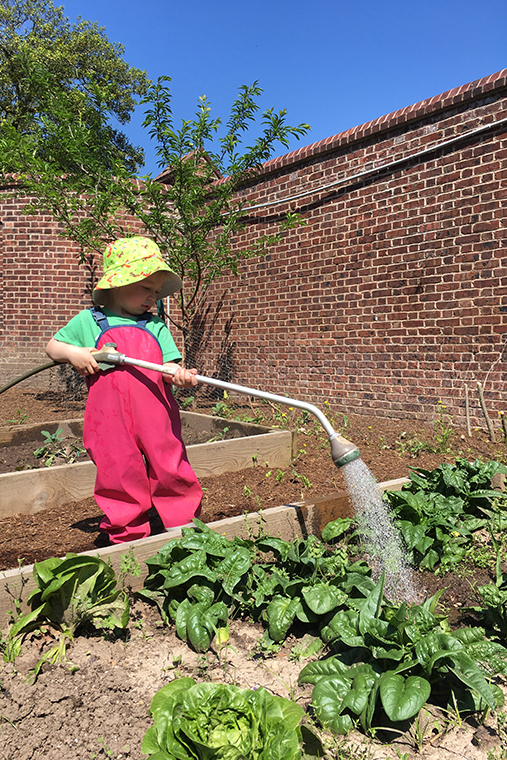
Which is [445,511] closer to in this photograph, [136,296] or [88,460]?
[136,296]

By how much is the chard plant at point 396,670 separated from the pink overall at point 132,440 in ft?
3.66

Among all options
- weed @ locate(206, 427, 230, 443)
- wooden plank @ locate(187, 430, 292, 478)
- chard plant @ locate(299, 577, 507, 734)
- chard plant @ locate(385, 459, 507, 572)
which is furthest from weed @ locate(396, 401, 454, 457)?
chard plant @ locate(299, 577, 507, 734)

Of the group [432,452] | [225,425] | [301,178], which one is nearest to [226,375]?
[301,178]

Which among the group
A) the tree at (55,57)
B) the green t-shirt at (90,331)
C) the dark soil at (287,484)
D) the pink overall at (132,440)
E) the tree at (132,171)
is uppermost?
the tree at (55,57)

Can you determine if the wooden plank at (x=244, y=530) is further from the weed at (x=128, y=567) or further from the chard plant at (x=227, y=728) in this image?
the chard plant at (x=227, y=728)

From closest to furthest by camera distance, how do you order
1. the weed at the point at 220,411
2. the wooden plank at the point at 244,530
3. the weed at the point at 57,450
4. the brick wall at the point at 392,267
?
the wooden plank at the point at 244,530 → the weed at the point at 57,450 → the brick wall at the point at 392,267 → the weed at the point at 220,411

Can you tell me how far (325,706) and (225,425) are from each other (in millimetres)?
3580

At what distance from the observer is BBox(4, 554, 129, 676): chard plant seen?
1.81 m

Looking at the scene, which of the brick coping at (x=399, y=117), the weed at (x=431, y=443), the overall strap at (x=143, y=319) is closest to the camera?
the overall strap at (x=143, y=319)

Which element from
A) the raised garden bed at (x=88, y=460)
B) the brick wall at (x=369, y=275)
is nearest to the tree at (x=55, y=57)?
the brick wall at (x=369, y=275)

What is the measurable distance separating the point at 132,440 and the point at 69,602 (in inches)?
31.6

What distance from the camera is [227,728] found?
4.19 feet

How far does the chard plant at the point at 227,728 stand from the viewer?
1.23m

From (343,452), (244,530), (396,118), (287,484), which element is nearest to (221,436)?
(287,484)
